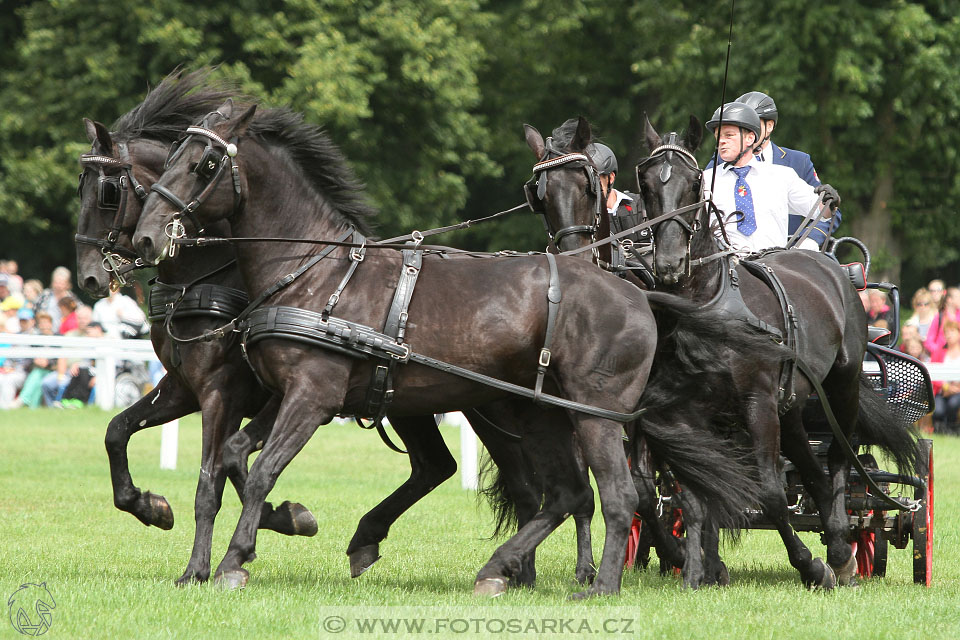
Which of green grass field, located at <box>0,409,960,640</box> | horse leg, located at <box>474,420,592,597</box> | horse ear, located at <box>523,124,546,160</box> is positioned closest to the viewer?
green grass field, located at <box>0,409,960,640</box>

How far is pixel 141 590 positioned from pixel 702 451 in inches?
116

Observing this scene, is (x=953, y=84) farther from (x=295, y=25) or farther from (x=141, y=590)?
(x=141, y=590)

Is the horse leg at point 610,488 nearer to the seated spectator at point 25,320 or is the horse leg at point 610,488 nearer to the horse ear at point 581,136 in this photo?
the horse ear at point 581,136

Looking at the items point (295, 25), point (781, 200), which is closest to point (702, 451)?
point (781, 200)

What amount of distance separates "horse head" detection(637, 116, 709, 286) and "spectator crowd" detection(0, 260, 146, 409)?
1247cm

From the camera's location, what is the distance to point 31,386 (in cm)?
1970

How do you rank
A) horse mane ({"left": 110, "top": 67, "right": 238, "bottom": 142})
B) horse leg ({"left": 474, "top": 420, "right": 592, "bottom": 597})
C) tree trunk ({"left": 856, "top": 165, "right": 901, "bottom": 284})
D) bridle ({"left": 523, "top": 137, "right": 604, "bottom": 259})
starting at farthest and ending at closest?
tree trunk ({"left": 856, "top": 165, "right": 901, "bottom": 284}) < bridle ({"left": 523, "top": 137, "right": 604, "bottom": 259}) < horse mane ({"left": 110, "top": 67, "right": 238, "bottom": 142}) < horse leg ({"left": 474, "top": 420, "right": 592, "bottom": 597})

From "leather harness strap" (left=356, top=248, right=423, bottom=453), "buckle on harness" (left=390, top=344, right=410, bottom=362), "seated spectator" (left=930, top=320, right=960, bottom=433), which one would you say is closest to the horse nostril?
"leather harness strap" (left=356, top=248, right=423, bottom=453)

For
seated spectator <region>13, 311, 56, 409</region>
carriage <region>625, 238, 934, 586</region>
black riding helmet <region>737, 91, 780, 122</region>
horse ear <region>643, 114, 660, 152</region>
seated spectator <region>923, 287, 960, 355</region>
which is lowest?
seated spectator <region>13, 311, 56, 409</region>

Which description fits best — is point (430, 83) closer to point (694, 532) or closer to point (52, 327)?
point (52, 327)

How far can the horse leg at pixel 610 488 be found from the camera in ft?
21.6

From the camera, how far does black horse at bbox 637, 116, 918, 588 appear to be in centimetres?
715

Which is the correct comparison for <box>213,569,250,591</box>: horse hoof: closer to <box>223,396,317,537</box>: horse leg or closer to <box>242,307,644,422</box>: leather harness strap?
<box>223,396,317,537</box>: horse leg

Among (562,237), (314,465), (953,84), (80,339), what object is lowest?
(314,465)
